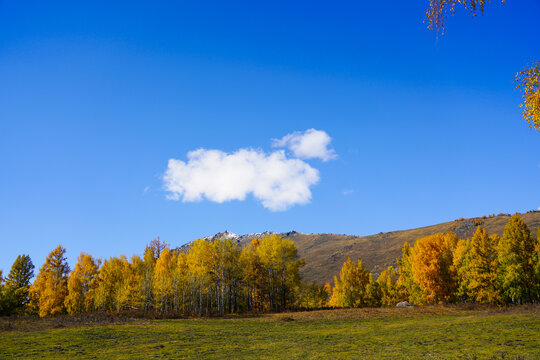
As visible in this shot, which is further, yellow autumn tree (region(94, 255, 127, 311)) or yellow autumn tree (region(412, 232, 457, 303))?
yellow autumn tree (region(94, 255, 127, 311))

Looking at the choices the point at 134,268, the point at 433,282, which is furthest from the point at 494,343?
the point at 134,268

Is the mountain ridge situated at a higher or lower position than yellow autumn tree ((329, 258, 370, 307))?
higher

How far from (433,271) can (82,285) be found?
67372 mm

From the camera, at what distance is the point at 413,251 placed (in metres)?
Result: 68.0

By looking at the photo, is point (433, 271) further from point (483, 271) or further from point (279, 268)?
point (279, 268)

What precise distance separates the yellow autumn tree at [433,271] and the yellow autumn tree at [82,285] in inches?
2494

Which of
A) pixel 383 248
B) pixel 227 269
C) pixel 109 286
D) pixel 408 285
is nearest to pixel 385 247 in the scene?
pixel 383 248

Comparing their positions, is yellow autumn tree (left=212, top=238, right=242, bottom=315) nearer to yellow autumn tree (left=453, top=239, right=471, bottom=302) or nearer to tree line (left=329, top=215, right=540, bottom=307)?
tree line (left=329, top=215, right=540, bottom=307)

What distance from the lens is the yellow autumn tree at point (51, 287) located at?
218 ft

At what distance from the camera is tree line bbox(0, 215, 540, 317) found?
56.4 metres

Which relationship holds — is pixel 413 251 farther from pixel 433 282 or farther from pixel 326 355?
pixel 326 355

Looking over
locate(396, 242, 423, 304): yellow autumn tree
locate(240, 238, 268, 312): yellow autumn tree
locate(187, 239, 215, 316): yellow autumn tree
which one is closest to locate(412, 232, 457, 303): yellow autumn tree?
locate(396, 242, 423, 304): yellow autumn tree

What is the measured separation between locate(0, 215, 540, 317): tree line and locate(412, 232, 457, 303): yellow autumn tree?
178 mm

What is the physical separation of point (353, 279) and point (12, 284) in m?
71.4
